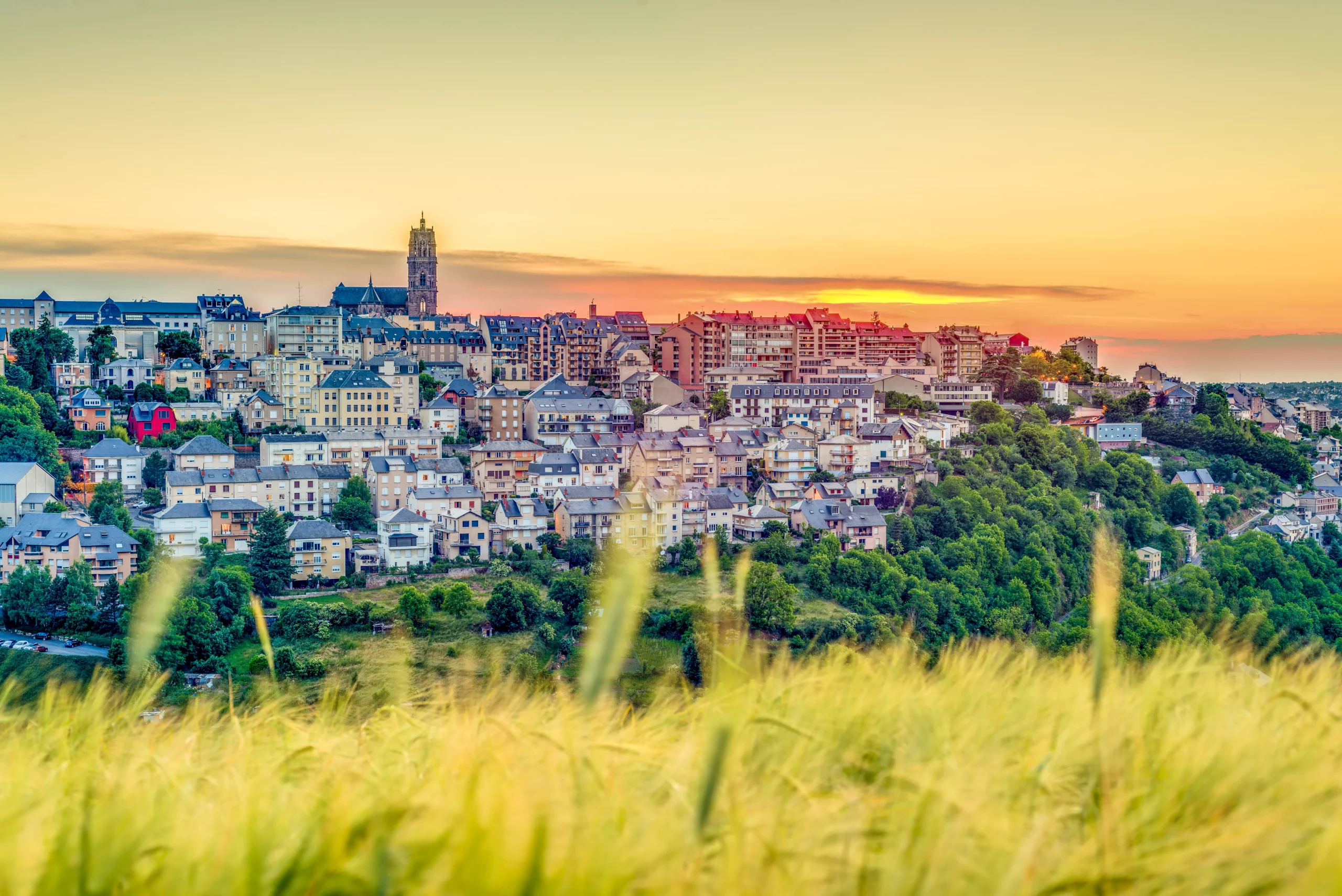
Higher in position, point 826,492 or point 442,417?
point 442,417

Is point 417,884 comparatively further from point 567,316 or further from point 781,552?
point 567,316

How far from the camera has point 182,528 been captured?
914 inches

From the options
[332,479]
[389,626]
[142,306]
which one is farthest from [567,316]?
[389,626]

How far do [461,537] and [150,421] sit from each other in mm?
11303

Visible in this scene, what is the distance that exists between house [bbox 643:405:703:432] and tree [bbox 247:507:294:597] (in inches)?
497

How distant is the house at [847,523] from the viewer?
84.2 ft

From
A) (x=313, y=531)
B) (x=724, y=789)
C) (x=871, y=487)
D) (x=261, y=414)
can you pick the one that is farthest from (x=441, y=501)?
(x=724, y=789)

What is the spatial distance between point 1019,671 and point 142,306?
43.7m

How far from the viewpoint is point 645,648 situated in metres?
19.1

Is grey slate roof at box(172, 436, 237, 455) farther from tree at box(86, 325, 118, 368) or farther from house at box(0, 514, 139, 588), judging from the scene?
tree at box(86, 325, 118, 368)

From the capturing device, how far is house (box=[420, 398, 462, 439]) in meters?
32.0

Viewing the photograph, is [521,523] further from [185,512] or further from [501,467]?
[185,512]

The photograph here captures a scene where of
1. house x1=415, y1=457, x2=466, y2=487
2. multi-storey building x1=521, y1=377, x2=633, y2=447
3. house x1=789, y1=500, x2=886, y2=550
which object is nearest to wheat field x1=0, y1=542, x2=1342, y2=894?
house x1=789, y1=500, x2=886, y2=550

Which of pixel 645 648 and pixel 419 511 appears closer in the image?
pixel 645 648
